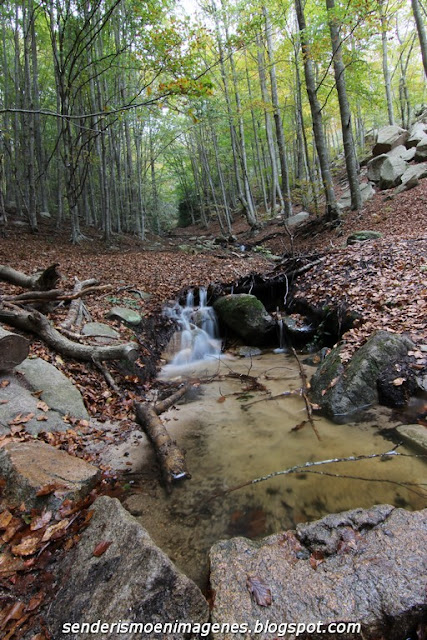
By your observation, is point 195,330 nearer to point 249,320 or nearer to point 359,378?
point 249,320

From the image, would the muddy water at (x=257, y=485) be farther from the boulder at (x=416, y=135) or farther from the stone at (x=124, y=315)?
the boulder at (x=416, y=135)

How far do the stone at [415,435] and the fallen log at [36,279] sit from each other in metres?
5.48

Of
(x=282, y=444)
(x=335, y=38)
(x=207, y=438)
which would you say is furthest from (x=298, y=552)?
(x=335, y=38)

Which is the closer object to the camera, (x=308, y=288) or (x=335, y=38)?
(x=308, y=288)

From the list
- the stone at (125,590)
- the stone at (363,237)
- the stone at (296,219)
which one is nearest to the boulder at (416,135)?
the stone at (296,219)

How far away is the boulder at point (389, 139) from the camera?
16734 millimetres

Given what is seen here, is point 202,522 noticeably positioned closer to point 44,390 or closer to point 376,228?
point 44,390

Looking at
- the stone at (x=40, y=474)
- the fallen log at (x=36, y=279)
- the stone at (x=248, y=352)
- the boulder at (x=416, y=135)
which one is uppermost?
the boulder at (x=416, y=135)

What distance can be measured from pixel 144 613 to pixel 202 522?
3.33 feet

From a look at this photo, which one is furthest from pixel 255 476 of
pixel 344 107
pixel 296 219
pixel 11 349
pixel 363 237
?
pixel 296 219

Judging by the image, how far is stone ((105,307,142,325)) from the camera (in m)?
6.62

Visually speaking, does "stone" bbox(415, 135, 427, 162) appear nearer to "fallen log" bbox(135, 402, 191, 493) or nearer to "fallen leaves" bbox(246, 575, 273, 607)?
"fallen log" bbox(135, 402, 191, 493)

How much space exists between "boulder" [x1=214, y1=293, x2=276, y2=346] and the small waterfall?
63 cm

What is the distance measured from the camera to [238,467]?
336 centimetres
